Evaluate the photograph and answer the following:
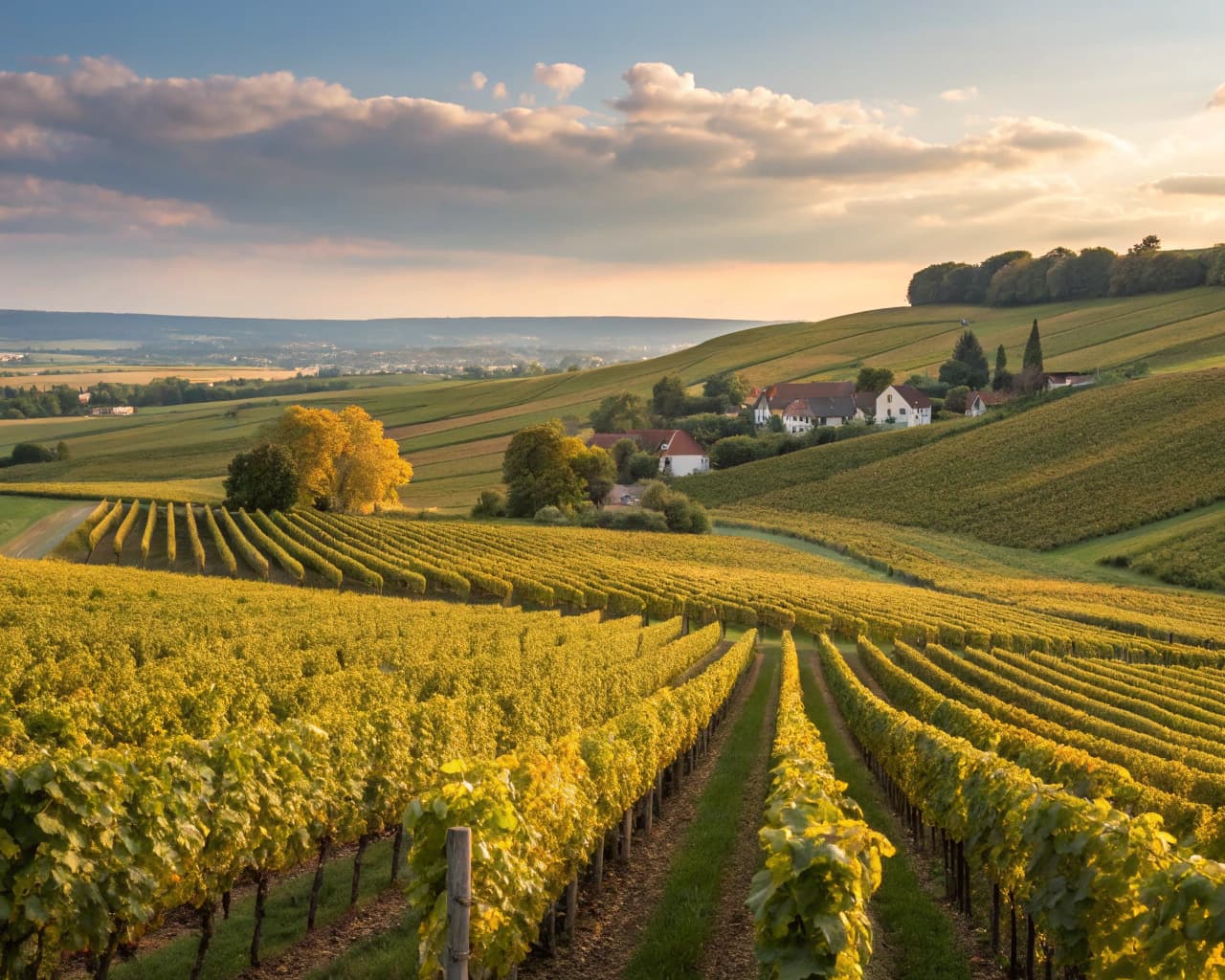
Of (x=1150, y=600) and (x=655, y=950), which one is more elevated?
(x=655, y=950)

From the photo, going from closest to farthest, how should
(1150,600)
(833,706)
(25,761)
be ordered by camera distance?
(25,761)
(833,706)
(1150,600)

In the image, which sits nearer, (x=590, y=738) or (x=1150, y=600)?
(x=590, y=738)

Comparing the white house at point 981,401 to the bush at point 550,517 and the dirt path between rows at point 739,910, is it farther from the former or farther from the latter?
the dirt path between rows at point 739,910

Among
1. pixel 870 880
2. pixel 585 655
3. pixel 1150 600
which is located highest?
pixel 870 880

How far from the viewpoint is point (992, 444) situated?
298 feet

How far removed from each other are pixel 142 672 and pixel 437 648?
829 centimetres

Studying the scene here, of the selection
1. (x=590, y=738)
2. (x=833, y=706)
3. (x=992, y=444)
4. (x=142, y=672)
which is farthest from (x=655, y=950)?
(x=992, y=444)

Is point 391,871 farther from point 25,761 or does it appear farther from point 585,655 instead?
point 585,655

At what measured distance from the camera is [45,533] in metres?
54.0

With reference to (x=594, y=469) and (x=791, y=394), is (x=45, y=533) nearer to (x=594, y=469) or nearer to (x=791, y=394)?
(x=594, y=469)

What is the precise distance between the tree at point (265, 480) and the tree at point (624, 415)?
59070 millimetres

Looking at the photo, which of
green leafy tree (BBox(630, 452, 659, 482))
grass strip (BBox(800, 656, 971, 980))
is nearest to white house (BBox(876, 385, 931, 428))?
green leafy tree (BBox(630, 452, 659, 482))

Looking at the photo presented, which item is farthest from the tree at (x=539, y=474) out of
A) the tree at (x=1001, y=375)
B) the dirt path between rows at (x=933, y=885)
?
the tree at (x=1001, y=375)

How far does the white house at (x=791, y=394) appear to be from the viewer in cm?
12406
